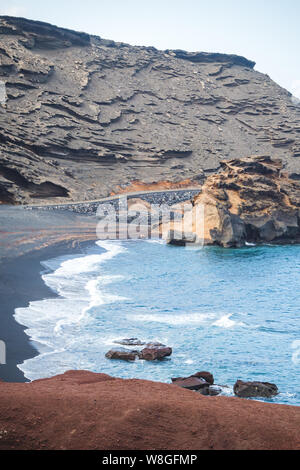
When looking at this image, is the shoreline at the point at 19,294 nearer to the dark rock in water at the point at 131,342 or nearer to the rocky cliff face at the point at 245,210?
the dark rock in water at the point at 131,342

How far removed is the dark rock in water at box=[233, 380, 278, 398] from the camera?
8.97 metres

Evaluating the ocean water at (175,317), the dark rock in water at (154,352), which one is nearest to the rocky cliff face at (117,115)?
the ocean water at (175,317)

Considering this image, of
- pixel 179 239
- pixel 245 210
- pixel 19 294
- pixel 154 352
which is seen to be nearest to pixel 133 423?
pixel 154 352

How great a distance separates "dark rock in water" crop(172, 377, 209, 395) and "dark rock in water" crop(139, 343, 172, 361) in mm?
1820

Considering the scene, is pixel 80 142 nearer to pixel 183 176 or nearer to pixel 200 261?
pixel 183 176

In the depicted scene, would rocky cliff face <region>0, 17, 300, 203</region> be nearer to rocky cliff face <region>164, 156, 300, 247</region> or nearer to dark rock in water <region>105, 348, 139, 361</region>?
rocky cliff face <region>164, 156, 300, 247</region>

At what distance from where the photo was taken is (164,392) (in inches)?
225

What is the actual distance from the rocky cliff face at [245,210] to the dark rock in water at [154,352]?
806 inches

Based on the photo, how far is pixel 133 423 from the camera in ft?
14.4

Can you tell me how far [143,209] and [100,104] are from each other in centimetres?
2520

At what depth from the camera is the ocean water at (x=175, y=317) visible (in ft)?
34.3

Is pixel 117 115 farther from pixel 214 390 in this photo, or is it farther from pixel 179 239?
pixel 214 390

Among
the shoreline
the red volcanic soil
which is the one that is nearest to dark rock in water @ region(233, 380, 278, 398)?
the red volcanic soil

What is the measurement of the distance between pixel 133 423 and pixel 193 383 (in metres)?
4.62
